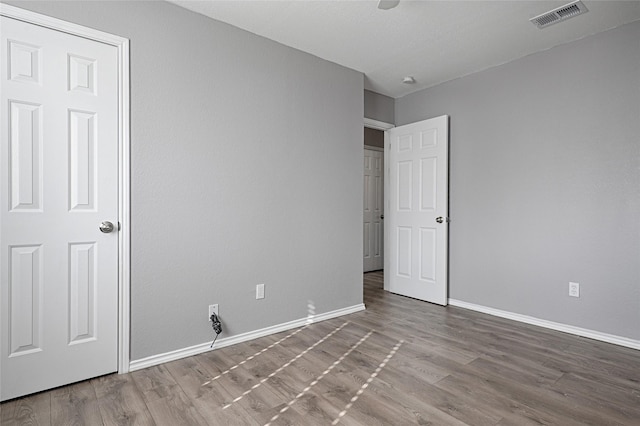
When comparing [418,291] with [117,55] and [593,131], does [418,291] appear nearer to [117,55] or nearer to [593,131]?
[593,131]

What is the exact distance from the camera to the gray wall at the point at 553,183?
109 inches

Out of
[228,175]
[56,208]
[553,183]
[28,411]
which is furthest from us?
[553,183]

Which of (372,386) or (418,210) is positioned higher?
(418,210)

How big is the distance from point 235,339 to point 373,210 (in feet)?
12.6

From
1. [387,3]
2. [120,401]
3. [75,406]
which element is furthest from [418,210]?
[75,406]

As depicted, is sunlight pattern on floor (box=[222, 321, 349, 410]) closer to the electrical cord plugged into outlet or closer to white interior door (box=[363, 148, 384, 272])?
the electrical cord plugged into outlet

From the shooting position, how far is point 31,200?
198 centimetres

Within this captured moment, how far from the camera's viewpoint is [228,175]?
108 inches

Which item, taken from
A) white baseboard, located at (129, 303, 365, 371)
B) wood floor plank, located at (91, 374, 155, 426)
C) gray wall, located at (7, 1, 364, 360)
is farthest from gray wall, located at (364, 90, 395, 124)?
wood floor plank, located at (91, 374, 155, 426)

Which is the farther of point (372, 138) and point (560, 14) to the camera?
point (372, 138)

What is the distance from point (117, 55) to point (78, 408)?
6.83 feet

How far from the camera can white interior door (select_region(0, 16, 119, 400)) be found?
1917 mm

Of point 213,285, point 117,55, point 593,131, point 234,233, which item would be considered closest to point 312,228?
point 234,233

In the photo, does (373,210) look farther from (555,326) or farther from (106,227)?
(106,227)
